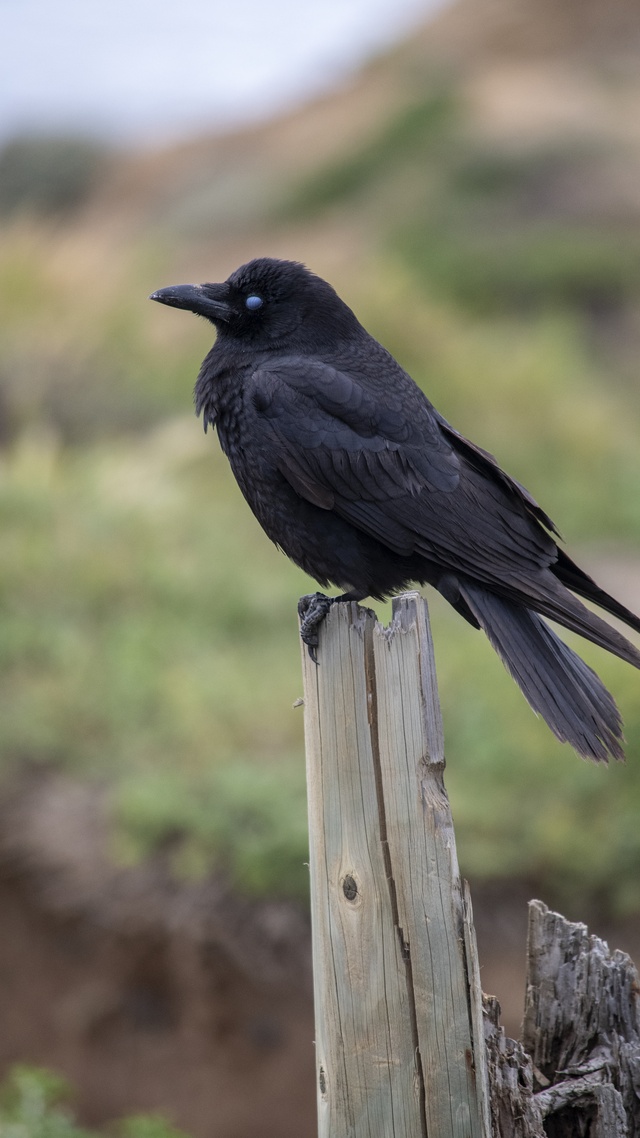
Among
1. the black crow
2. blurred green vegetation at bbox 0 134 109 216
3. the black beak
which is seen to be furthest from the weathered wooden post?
blurred green vegetation at bbox 0 134 109 216

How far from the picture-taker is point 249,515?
A: 9891mm

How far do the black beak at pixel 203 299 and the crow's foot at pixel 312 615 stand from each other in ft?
3.48

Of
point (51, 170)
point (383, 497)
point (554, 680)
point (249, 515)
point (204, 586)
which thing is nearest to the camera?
point (554, 680)

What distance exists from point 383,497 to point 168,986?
3149 mm

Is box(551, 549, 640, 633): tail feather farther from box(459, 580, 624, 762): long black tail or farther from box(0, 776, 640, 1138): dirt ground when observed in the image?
box(0, 776, 640, 1138): dirt ground

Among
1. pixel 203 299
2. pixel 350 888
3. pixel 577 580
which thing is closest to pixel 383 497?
pixel 577 580

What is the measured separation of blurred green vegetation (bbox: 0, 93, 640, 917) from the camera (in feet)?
18.7

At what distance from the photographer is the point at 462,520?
3318 millimetres

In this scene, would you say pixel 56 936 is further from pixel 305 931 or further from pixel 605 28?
pixel 605 28

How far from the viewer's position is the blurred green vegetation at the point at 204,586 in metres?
5.71

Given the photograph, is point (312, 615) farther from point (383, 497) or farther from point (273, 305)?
point (273, 305)

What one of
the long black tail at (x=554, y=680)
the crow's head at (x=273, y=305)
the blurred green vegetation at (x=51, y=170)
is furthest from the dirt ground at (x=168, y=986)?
the blurred green vegetation at (x=51, y=170)

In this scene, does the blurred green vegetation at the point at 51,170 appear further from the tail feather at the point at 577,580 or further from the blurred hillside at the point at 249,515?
the tail feather at the point at 577,580

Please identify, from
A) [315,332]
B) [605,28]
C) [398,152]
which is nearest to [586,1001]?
[315,332]
